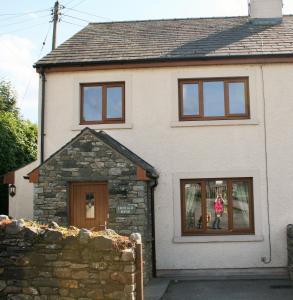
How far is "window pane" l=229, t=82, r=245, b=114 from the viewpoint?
1235 centimetres

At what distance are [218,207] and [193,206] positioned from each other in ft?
2.13

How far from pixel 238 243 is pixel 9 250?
6.74m

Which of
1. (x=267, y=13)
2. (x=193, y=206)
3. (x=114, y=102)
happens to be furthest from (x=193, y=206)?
(x=267, y=13)

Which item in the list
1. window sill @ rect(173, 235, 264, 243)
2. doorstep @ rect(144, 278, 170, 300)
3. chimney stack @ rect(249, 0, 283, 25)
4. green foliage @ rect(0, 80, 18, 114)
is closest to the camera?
doorstep @ rect(144, 278, 170, 300)

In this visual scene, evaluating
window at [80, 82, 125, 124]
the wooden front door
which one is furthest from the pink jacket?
window at [80, 82, 125, 124]

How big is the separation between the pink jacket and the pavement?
180cm

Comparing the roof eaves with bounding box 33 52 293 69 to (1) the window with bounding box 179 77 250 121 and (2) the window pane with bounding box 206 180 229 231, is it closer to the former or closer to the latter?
(1) the window with bounding box 179 77 250 121

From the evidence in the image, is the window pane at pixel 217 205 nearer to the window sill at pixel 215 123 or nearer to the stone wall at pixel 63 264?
the window sill at pixel 215 123

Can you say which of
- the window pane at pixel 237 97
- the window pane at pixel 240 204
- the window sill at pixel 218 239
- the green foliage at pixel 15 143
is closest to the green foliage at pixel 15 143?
the green foliage at pixel 15 143

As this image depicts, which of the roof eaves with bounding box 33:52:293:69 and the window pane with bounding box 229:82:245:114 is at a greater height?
the roof eaves with bounding box 33:52:293:69

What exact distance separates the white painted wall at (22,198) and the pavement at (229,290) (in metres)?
4.87

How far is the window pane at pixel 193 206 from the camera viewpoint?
12.0 meters

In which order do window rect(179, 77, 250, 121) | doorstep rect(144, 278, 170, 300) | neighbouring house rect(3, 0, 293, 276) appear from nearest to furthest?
doorstep rect(144, 278, 170, 300) → neighbouring house rect(3, 0, 293, 276) → window rect(179, 77, 250, 121)

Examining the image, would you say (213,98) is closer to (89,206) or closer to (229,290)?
(89,206)
